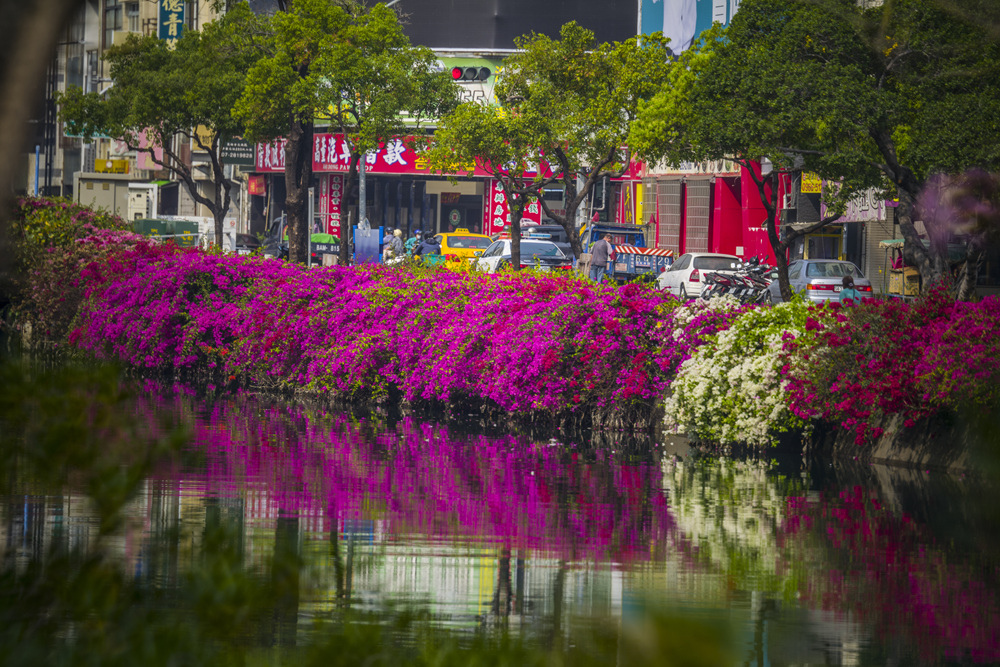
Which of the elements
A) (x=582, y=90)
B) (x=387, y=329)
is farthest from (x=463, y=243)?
(x=387, y=329)

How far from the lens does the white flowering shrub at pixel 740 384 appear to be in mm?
14867

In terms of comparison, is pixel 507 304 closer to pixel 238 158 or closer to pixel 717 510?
pixel 717 510

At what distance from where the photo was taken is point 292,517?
10.5 m

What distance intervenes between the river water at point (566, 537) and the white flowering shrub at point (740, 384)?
1.31ft

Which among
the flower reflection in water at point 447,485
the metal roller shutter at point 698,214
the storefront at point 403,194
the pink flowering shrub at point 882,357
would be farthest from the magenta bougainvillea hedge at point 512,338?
the storefront at point 403,194

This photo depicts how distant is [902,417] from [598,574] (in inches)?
251

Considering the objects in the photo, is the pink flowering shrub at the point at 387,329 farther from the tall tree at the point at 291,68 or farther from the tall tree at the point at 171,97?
the tall tree at the point at 171,97

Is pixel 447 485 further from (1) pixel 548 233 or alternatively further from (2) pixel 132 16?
(2) pixel 132 16

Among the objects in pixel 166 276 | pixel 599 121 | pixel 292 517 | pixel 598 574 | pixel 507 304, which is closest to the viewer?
pixel 598 574

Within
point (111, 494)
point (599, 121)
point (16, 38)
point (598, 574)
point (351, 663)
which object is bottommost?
point (598, 574)

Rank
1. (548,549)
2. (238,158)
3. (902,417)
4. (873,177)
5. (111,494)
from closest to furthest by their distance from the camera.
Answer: (111,494) → (548,549) → (902,417) → (873,177) → (238,158)

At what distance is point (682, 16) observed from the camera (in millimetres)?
56094

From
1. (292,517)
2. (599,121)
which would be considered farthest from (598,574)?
(599,121)

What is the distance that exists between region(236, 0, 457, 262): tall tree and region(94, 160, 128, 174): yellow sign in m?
36.9
